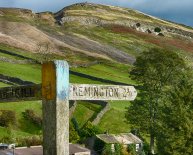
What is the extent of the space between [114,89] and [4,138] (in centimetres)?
4202

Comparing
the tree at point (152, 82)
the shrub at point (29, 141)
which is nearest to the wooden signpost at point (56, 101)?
the shrub at point (29, 141)

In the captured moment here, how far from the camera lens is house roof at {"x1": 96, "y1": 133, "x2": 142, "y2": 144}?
5456 centimetres

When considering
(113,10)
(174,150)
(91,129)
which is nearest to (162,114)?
(174,150)

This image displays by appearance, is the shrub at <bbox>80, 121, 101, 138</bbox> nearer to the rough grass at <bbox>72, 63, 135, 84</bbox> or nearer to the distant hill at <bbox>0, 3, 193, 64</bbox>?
the rough grass at <bbox>72, 63, 135, 84</bbox>

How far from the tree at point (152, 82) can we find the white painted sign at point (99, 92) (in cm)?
4680

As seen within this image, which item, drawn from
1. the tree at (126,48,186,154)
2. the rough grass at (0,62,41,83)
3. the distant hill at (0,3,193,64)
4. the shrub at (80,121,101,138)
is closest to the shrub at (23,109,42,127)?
the shrub at (80,121,101,138)

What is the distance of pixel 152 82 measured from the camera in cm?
5631

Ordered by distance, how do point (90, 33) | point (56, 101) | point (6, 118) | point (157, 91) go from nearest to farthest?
point (56, 101) → point (6, 118) → point (157, 91) → point (90, 33)

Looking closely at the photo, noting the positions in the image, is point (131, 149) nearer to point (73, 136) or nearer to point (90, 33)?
point (73, 136)

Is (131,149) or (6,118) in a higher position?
(6,118)

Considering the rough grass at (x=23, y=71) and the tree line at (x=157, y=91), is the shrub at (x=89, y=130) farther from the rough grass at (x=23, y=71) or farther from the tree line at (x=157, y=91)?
the rough grass at (x=23, y=71)

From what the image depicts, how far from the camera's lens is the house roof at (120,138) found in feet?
179

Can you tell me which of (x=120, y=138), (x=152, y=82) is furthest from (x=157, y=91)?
(x=120, y=138)

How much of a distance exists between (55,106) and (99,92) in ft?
2.60
